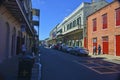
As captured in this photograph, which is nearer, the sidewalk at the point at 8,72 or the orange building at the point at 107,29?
the sidewalk at the point at 8,72

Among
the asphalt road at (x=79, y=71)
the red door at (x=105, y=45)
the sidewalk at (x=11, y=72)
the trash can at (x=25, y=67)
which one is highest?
the red door at (x=105, y=45)

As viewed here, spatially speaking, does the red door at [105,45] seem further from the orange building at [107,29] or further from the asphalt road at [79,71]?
the asphalt road at [79,71]

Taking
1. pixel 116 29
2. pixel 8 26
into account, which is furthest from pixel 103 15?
pixel 8 26

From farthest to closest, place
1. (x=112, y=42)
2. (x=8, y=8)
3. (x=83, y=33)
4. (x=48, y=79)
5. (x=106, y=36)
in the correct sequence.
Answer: (x=83, y=33) → (x=106, y=36) → (x=112, y=42) → (x=8, y=8) → (x=48, y=79)

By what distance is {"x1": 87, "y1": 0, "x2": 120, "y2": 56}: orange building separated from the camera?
114 ft

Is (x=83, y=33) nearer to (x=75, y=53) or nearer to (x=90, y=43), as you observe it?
(x=90, y=43)

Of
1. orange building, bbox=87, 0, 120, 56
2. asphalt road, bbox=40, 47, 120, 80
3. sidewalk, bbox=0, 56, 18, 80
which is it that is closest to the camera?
sidewalk, bbox=0, 56, 18, 80

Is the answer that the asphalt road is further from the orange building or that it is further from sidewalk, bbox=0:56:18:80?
the orange building

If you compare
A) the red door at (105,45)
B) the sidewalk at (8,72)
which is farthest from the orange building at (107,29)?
the sidewalk at (8,72)

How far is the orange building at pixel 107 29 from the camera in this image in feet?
114

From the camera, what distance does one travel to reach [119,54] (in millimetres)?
33781

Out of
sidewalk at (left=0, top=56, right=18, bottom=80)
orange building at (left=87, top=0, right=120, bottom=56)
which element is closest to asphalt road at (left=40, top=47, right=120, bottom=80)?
Answer: sidewalk at (left=0, top=56, right=18, bottom=80)

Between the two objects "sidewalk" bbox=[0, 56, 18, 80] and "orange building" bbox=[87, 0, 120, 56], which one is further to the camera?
"orange building" bbox=[87, 0, 120, 56]

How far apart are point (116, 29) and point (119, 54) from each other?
3.63m
